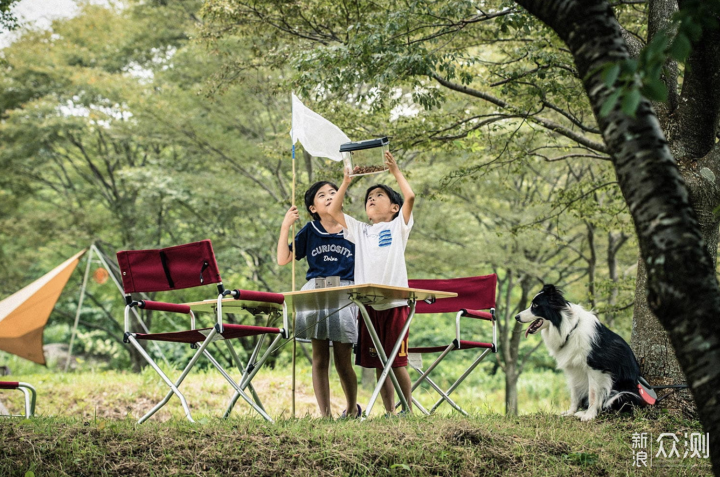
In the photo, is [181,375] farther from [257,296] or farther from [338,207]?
[338,207]

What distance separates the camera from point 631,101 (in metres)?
1.27

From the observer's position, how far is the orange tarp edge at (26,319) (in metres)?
6.44

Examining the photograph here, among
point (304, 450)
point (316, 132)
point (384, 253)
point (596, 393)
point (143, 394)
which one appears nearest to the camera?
point (304, 450)

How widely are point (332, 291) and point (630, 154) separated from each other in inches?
64.8

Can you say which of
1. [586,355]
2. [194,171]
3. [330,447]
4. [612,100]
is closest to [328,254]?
[330,447]

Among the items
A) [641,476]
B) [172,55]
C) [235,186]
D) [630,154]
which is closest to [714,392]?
[630,154]

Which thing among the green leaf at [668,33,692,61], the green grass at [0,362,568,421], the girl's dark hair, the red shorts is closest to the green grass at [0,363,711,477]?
the red shorts

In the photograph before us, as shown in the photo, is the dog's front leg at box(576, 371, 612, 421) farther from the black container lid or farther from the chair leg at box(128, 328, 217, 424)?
the chair leg at box(128, 328, 217, 424)

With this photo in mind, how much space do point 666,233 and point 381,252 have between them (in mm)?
2050

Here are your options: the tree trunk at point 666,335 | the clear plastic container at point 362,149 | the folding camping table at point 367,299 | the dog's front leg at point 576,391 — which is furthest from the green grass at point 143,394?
the clear plastic container at point 362,149

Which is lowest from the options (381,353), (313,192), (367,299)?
(381,353)

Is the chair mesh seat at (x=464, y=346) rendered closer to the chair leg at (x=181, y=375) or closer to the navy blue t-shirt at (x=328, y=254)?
the navy blue t-shirt at (x=328, y=254)

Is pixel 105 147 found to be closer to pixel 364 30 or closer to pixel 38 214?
pixel 38 214

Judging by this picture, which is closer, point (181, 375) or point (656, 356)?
point (181, 375)
